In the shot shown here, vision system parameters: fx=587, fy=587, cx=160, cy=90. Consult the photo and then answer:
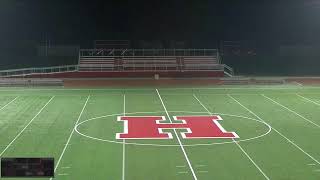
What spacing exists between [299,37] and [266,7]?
323 centimetres

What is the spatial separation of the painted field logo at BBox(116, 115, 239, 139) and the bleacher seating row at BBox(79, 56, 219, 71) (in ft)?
54.6

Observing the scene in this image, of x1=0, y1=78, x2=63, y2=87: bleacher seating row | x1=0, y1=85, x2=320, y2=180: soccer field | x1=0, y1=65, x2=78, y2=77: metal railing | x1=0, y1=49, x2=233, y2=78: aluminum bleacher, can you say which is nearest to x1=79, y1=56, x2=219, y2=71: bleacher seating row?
x1=0, y1=49, x2=233, y2=78: aluminum bleacher

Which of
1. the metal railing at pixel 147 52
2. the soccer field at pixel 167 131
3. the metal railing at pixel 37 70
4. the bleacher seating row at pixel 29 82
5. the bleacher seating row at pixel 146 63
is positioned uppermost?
the metal railing at pixel 147 52

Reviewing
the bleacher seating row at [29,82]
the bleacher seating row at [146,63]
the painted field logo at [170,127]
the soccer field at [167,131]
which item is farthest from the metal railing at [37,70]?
the painted field logo at [170,127]

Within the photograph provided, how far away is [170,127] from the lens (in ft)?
64.3

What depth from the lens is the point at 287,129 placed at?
19.3 m

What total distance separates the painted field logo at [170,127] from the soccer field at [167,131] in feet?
0.91

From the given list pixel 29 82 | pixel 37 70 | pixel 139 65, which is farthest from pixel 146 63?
pixel 29 82

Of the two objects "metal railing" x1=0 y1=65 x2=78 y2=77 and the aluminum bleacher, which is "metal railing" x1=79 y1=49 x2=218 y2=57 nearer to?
the aluminum bleacher

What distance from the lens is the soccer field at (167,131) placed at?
558 inches

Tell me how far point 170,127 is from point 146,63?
19601 millimetres

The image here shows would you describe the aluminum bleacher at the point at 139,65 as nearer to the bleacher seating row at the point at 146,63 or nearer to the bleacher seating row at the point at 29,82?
the bleacher seating row at the point at 146,63

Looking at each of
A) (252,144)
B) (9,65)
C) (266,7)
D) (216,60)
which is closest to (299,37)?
(266,7)

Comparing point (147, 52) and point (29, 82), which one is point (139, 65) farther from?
point (29, 82)
